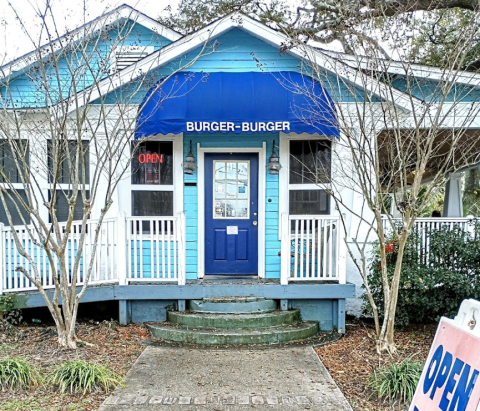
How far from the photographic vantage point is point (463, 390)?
6.65 ft

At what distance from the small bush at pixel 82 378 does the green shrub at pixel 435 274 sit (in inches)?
155

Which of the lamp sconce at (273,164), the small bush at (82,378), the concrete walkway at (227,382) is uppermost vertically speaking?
the lamp sconce at (273,164)

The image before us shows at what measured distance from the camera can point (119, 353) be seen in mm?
5570

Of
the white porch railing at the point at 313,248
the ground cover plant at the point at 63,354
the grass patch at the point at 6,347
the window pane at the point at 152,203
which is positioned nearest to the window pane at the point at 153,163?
the window pane at the point at 152,203

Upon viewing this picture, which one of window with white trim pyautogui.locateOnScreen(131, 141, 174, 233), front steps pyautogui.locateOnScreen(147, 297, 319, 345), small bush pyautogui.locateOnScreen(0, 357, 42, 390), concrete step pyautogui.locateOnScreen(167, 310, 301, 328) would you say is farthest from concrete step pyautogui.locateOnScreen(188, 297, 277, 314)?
small bush pyautogui.locateOnScreen(0, 357, 42, 390)

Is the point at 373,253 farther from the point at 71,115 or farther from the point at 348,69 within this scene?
the point at 71,115

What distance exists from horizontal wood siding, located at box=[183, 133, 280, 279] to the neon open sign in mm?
471

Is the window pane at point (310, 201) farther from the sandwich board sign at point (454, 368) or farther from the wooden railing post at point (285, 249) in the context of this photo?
the sandwich board sign at point (454, 368)

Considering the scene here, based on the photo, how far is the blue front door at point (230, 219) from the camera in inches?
296

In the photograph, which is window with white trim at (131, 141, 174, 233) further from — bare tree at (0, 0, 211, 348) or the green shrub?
the green shrub

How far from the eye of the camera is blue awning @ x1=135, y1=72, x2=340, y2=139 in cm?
655

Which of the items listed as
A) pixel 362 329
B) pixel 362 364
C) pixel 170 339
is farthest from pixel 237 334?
pixel 362 329

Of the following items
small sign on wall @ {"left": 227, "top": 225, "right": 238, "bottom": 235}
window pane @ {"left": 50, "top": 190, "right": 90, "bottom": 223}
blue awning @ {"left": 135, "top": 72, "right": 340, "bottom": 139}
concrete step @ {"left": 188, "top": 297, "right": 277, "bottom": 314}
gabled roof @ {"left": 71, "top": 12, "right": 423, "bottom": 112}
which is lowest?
concrete step @ {"left": 188, "top": 297, "right": 277, "bottom": 314}

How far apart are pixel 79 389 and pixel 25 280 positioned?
114 inches
